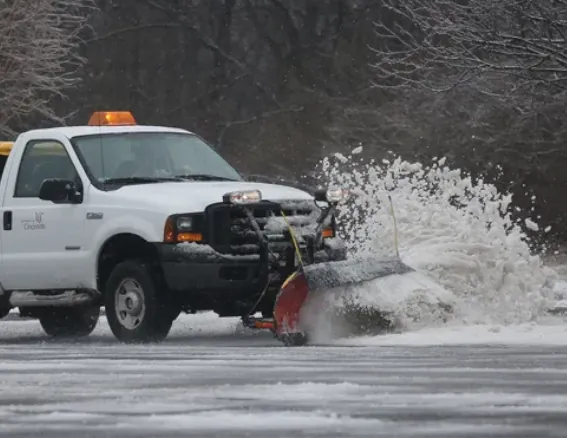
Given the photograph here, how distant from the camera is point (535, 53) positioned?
22438mm

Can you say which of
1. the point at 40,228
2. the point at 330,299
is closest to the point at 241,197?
the point at 330,299

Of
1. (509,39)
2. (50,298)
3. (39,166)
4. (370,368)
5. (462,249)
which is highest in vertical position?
(509,39)

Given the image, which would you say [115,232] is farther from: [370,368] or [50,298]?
[370,368]

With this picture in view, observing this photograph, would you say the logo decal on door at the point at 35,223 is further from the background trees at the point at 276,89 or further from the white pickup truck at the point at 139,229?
the background trees at the point at 276,89

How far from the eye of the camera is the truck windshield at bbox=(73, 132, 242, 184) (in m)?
15.3

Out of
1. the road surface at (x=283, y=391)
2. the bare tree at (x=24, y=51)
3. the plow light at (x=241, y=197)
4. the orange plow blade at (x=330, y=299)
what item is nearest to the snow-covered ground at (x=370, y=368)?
the road surface at (x=283, y=391)

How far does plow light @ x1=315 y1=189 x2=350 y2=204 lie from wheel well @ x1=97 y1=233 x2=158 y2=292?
1377 millimetres

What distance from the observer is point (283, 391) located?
1029 cm

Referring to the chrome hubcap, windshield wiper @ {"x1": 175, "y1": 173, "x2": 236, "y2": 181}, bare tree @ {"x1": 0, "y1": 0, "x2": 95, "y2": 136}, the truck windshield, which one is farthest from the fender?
bare tree @ {"x1": 0, "y1": 0, "x2": 95, "y2": 136}

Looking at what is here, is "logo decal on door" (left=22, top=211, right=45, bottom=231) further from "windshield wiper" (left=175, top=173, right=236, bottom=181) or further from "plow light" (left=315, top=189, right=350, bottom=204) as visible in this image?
"plow light" (left=315, top=189, right=350, bottom=204)

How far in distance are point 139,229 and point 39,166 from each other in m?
1.55

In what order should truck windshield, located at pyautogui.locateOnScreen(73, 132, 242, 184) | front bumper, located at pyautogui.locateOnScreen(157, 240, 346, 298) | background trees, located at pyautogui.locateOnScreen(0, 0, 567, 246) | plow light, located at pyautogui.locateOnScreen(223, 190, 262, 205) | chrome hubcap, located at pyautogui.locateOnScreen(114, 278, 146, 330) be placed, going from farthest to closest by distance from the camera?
1. background trees, located at pyautogui.locateOnScreen(0, 0, 567, 246)
2. truck windshield, located at pyautogui.locateOnScreen(73, 132, 242, 184)
3. chrome hubcap, located at pyautogui.locateOnScreen(114, 278, 146, 330)
4. front bumper, located at pyautogui.locateOnScreen(157, 240, 346, 298)
5. plow light, located at pyautogui.locateOnScreen(223, 190, 262, 205)

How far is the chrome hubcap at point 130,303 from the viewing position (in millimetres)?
14648

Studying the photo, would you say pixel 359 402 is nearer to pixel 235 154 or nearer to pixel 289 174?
pixel 289 174
